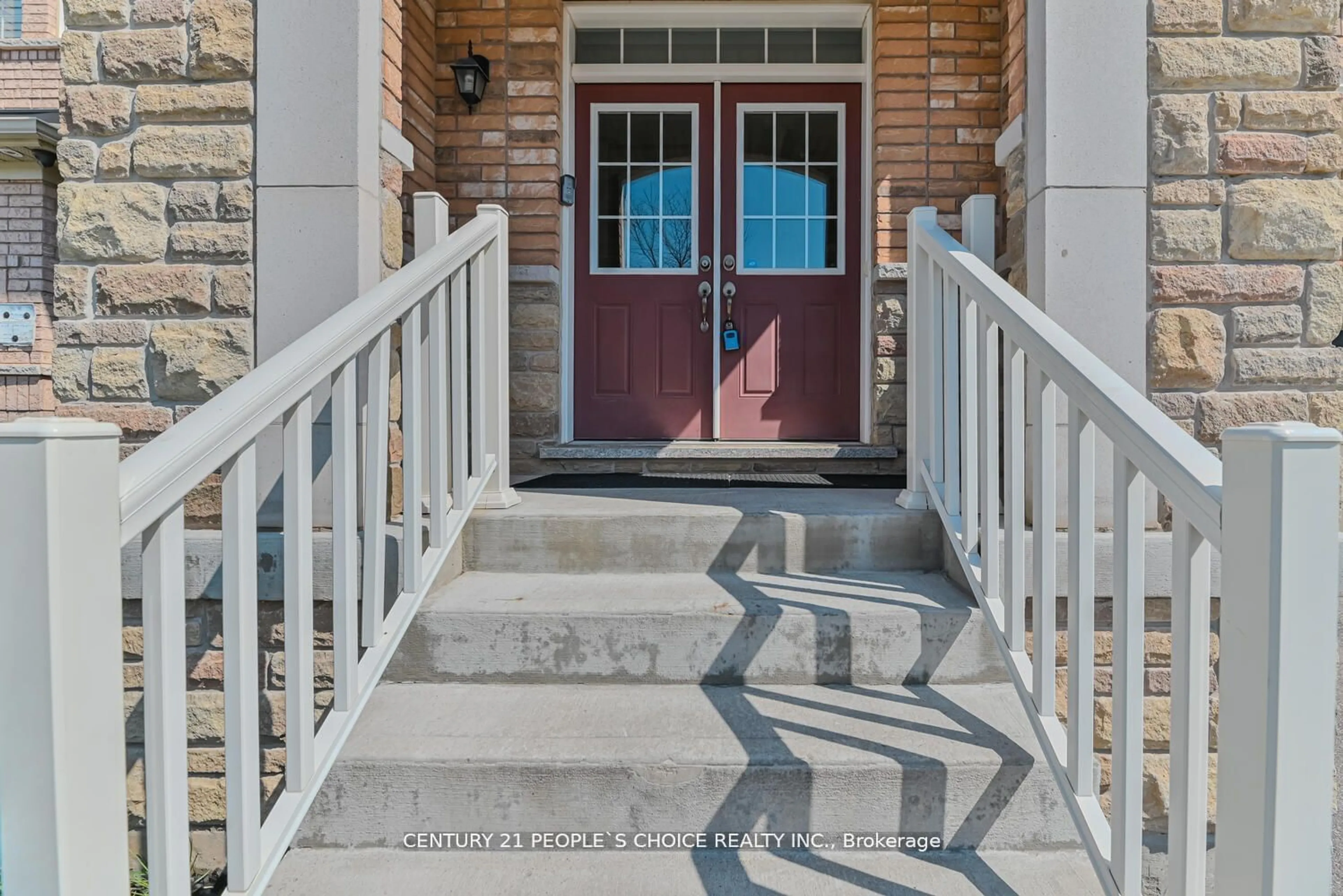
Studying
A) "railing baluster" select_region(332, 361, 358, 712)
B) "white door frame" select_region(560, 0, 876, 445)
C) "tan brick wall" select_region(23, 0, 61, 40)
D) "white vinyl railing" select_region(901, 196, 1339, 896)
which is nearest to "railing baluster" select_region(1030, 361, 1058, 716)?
"white vinyl railing" select_region(901, 196, 1339, 896)

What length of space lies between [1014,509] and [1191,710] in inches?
24.5

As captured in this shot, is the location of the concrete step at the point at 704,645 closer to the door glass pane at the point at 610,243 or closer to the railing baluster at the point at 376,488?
the railing baluster at the point at 376,488

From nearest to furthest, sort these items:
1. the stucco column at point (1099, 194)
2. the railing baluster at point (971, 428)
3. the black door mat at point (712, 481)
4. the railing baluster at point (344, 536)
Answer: the railing baluster at point (344, 536) < the railing baluster at point (971, 428) < the stucco column at point (1099, 194) < the black door mat at point (712, 481)

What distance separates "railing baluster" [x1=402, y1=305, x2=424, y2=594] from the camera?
6.20 ft

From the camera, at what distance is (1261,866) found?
1.04 m

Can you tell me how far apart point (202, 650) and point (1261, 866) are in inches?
94.4

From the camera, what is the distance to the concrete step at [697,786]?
1.66 metres

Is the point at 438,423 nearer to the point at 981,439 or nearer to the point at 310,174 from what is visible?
the point at 310,174

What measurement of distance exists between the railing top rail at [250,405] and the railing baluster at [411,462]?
0.31ft

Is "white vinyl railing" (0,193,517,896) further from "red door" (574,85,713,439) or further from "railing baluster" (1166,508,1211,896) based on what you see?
"red door" (574,85,713,439)

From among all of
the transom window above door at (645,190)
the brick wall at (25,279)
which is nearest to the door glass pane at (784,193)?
the transom window above door at (645,190)

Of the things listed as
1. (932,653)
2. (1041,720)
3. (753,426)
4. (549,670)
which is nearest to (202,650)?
(549,670)

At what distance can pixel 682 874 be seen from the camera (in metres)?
1.59

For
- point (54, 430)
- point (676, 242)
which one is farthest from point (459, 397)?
point (676, 242)
